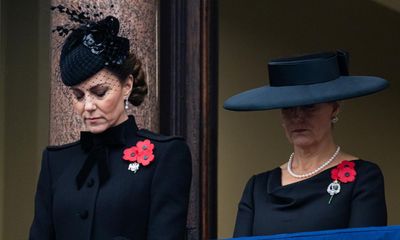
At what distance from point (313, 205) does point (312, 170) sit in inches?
6.9

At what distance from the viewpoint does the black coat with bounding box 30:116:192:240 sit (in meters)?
4.68

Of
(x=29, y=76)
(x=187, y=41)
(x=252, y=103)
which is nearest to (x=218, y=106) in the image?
(x=187, y=41)

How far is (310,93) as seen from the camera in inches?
195

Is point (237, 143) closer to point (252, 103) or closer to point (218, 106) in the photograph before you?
point (218, 106)

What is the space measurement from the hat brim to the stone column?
59.9 inches

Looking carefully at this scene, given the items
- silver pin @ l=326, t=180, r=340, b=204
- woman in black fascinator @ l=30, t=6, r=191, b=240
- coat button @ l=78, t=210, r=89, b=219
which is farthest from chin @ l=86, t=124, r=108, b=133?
silver pin @ l=326, t=180, r=340, b=204

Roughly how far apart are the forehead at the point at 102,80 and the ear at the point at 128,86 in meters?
0.03

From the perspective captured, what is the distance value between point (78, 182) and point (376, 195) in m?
1.06

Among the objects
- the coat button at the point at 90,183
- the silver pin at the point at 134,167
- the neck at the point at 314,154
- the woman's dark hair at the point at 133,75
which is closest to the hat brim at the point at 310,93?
the neck at the point at 314,154

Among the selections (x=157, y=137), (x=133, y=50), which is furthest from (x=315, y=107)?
(x=133, y=50)

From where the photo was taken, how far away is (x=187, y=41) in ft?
24.6

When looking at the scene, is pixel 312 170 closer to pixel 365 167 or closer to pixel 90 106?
pixel 365 167

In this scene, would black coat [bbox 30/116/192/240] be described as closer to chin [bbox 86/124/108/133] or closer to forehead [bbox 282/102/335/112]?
chin [bbox 86/124/108/133]

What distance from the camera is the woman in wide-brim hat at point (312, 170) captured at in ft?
15.7
